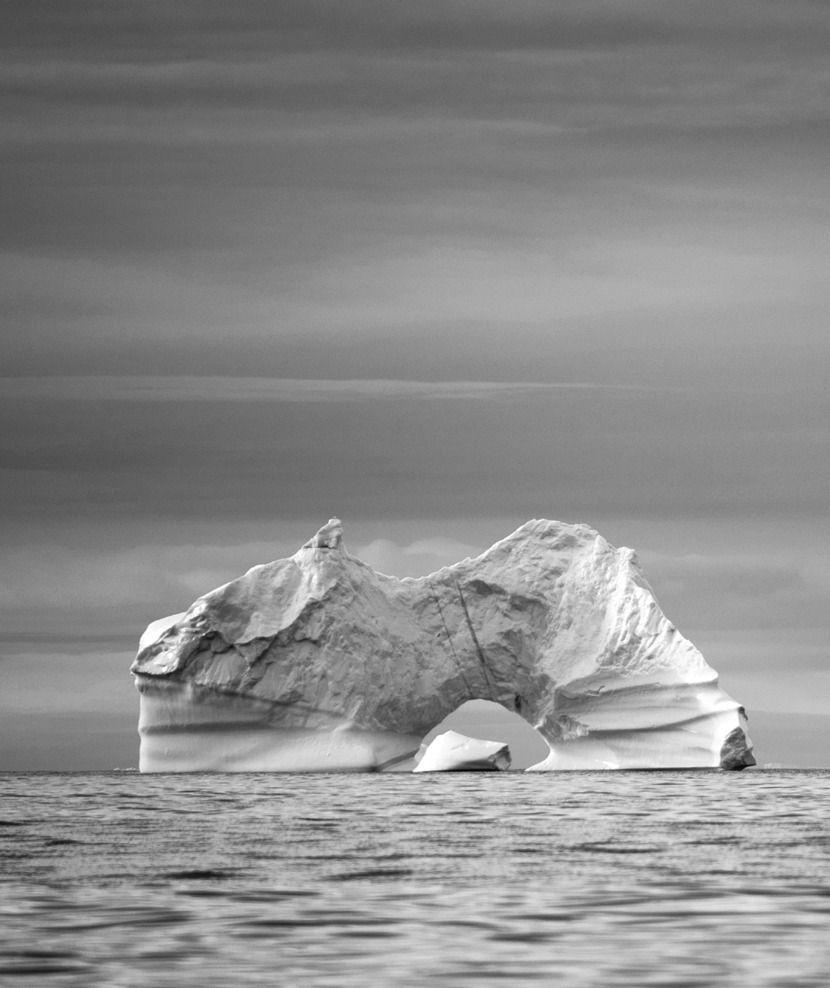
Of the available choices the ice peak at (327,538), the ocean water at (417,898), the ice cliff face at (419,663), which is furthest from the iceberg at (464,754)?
the ocean water at (417,898)

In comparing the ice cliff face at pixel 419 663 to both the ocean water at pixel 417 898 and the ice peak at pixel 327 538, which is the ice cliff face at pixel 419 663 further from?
the ocean water at pixel 417 898

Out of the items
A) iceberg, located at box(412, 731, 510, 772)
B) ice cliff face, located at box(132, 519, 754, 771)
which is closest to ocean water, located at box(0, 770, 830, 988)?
ice cliff face, located at box(132, 519, 754, 771)

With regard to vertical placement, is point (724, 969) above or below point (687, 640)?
below

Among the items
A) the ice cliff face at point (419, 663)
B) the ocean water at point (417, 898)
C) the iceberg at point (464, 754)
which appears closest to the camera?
the ocean water at point (417, 898)

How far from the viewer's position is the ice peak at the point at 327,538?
33.1 metres

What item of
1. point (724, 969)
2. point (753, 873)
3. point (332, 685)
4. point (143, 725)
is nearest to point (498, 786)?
point (332, 685)

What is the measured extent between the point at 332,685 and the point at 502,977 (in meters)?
27.0

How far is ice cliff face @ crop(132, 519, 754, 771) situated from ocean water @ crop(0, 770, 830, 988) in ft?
47.3

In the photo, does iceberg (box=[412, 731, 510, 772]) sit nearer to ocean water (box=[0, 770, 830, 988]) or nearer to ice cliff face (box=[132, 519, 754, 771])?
ice cliff face (box=[132, 519, 754, 771])

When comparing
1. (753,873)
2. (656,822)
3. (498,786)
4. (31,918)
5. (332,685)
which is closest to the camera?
(31,918)

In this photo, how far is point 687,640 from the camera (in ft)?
112

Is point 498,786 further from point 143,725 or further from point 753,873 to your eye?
point 753,873

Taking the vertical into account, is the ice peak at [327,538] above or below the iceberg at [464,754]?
above

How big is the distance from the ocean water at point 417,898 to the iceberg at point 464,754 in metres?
17.3
